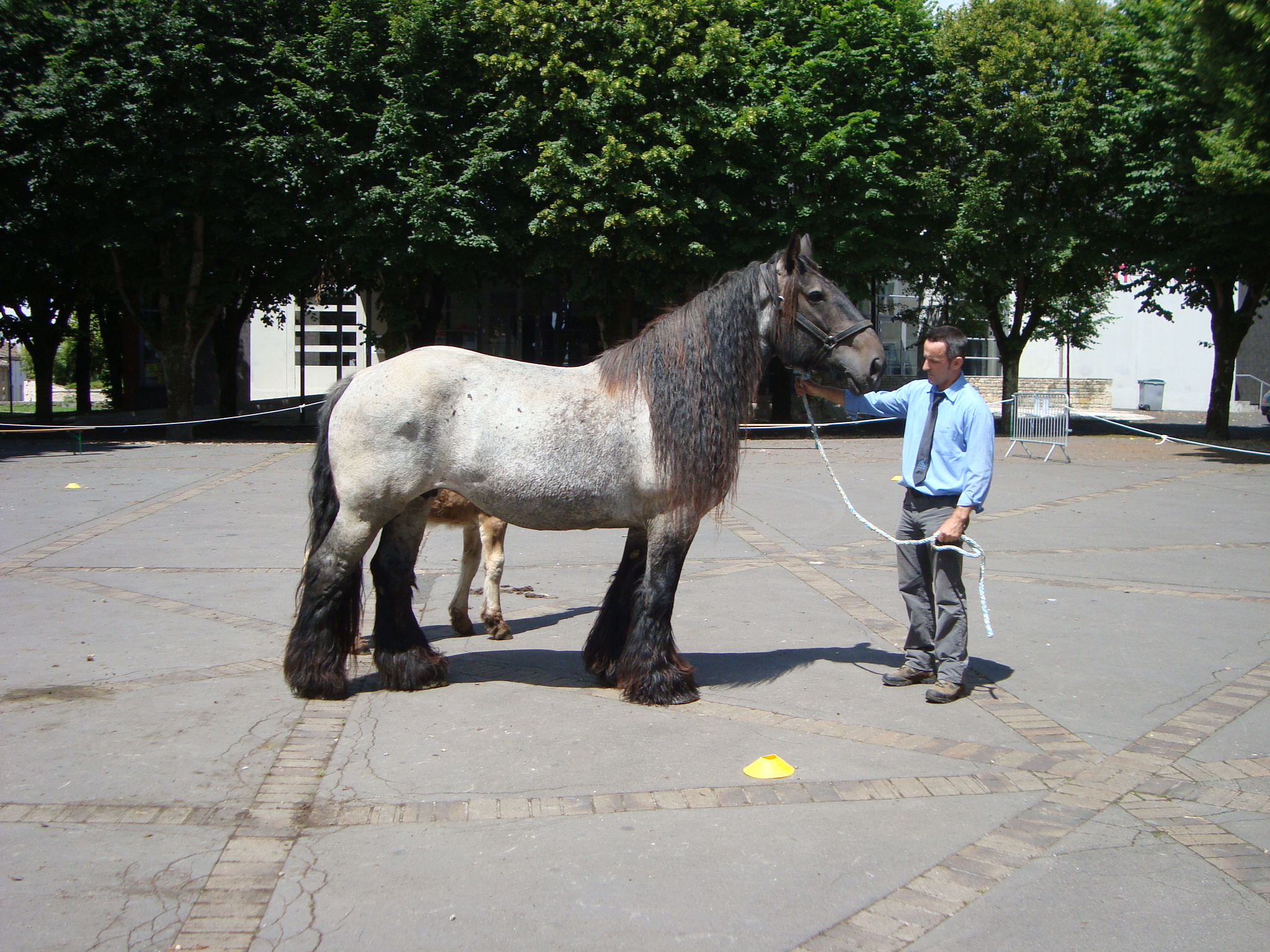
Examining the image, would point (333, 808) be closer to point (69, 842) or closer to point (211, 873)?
point (211, 873)

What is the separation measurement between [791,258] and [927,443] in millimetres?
1330

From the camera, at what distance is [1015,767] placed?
15.1 ft

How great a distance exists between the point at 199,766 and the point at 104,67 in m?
21.7

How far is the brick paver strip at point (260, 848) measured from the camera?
10.5 feet

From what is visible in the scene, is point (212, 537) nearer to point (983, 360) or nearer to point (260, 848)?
point (260, 848)

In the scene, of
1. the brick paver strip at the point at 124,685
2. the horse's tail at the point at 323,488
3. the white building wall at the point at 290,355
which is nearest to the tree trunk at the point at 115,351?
the white building wall at the point at 290,355

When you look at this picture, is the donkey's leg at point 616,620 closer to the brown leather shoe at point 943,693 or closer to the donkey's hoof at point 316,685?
the donkey's hoof at point 316,685

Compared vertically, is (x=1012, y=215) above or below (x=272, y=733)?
above

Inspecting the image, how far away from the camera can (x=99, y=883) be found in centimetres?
347

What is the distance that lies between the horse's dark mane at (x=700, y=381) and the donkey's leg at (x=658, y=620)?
15cm

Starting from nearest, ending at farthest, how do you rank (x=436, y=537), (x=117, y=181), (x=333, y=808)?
(x=333, y=808) → (x=436, y=537) → (x=117, y=181)

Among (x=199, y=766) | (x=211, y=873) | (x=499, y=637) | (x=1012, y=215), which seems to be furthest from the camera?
(x=1012, y=215)

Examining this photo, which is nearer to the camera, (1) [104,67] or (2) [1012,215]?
(1) [104,67]

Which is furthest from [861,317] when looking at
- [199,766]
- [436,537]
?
[436,537]
